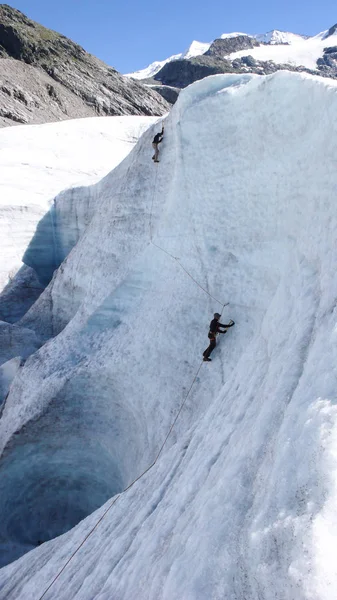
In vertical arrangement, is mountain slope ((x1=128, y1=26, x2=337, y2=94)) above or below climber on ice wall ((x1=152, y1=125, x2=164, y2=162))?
above

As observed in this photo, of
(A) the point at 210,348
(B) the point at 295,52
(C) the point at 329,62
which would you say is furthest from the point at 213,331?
(B) the point at 295,52

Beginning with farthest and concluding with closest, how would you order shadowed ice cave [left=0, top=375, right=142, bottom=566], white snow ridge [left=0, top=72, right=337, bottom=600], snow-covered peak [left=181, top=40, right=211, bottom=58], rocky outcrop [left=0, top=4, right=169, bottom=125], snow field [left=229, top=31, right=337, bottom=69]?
snow-covered peak [left=181, top=40, right=211, bottom=58] < snow field [left=229, top=31, right=337, bottom=69] < rocky outcrop [left=0, top=4, right=169, bottom=125] < shadowed ice cave [left=0, top=375, right=142, bottom=566] < white snow ridge [left=0, top=72, right=337, bottom=600]

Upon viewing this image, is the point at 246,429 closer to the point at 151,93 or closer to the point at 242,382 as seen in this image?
the point at 242,382

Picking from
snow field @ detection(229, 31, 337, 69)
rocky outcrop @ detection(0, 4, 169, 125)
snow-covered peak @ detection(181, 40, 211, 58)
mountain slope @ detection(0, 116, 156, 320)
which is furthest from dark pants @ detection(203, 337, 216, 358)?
snow-covered peak @ detection(181, 40, 211, 58)

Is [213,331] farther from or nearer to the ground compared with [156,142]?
nearer to the ground

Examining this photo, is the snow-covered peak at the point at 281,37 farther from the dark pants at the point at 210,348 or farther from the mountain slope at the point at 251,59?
the dark pants at the point at 210,348

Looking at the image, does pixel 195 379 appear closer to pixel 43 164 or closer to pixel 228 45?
pixel 43 164

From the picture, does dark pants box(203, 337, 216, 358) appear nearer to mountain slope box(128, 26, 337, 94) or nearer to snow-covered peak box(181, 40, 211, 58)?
mountain slope box(128, 26, 337, 94)
